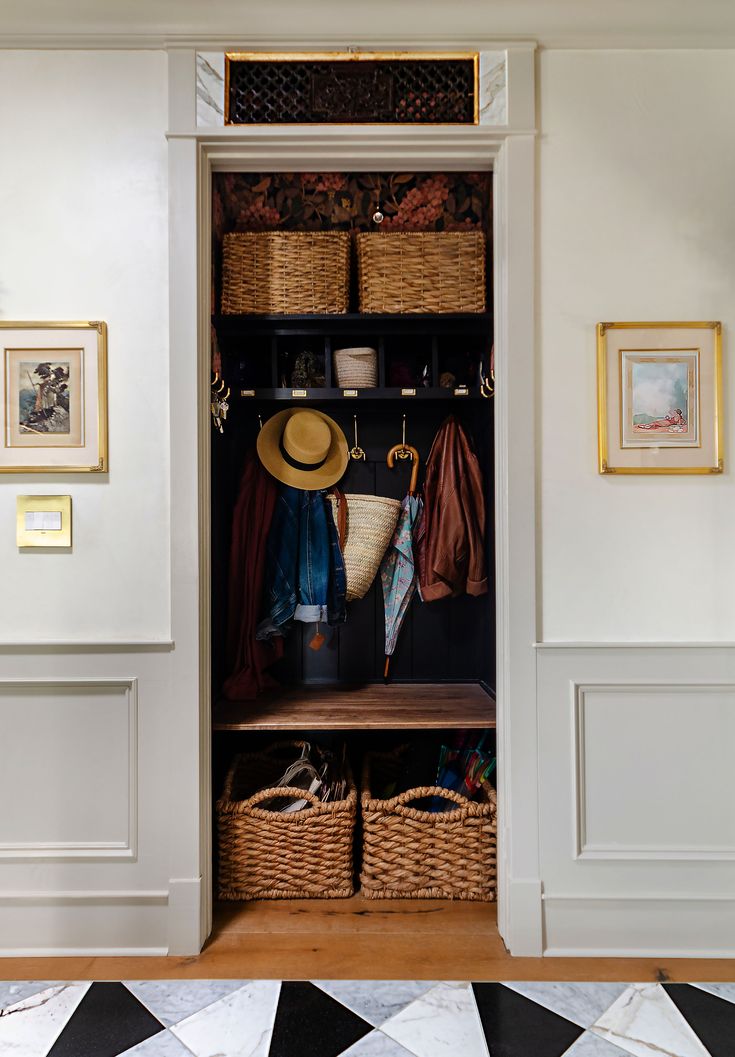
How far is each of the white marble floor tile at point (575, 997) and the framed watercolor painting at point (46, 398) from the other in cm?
188

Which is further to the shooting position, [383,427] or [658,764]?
[383,427]

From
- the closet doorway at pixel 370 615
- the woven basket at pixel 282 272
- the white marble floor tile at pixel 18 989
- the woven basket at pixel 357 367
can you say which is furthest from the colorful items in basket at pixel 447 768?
the woven basket at pixel 282 272

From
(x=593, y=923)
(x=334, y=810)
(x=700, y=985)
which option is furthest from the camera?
(x=334, y=810)

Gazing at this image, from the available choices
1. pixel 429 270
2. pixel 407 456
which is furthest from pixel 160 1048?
pixel 429 270

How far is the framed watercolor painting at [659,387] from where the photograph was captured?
204 centimetres

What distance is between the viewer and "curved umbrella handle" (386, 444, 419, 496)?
104 inches

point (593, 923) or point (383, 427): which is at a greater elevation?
point (383, 427)

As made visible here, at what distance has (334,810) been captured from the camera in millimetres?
2266

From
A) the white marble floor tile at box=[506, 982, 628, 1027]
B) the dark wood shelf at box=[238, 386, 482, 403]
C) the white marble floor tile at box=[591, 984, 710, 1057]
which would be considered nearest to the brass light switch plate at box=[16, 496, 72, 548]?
the dark wood shelf at box=[238, 386, 482, 403]

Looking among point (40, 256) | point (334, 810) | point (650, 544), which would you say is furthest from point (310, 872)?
point (40, 256)

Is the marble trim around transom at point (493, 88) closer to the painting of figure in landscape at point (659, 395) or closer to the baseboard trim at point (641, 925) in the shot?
the painting of figure in landscape at point (659, 395)

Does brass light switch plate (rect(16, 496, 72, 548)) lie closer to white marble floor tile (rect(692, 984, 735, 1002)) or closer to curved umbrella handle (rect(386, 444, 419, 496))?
curved umbrella handle (rect(386, 444, 419, 496))

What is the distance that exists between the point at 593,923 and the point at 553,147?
2.28m

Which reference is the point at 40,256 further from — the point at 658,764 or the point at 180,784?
the point at 658,764
